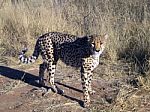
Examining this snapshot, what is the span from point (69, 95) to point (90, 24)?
2547mm

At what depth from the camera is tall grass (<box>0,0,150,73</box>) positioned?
6793 mm

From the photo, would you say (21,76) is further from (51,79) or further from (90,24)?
(90,24)

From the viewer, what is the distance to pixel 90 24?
7.69m

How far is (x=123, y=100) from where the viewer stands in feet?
16.5

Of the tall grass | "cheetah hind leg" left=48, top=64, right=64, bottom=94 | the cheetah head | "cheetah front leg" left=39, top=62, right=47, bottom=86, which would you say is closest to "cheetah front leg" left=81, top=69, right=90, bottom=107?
the cheetah head

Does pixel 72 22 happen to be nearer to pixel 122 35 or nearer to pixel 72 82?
pixel 122 35

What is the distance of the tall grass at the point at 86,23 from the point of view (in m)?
6.79

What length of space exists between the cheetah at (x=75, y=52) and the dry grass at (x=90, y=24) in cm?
98

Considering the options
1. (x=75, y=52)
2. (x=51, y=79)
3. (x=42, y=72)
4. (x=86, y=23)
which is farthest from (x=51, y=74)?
(x=86, y=23)

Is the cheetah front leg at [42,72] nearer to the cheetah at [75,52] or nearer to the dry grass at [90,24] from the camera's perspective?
the cheetah at [75,52]

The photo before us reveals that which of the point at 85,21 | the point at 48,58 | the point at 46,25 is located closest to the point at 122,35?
the point at 85,21

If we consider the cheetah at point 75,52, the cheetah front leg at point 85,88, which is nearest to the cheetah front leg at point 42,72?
the cheetah at point 75,52

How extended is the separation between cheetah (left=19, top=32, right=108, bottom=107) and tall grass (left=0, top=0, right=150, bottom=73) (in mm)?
1367

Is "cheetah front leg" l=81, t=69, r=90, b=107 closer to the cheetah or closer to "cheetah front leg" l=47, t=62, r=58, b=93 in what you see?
the cheetah
